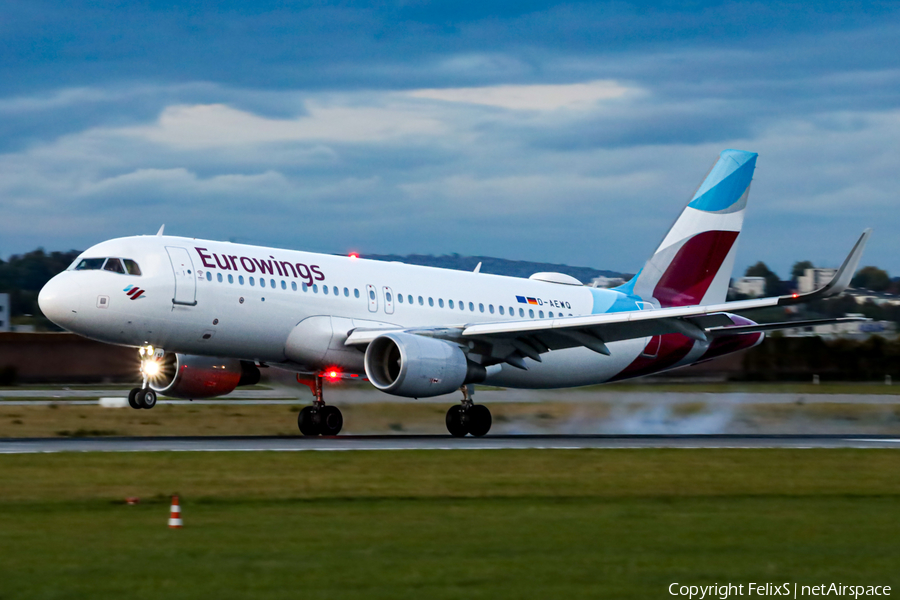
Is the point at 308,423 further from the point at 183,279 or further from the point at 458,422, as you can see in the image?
the point at 183,279

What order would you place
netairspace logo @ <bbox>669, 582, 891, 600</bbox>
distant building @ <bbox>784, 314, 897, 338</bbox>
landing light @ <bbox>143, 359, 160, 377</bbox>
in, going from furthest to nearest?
1. distant building @ <bbox>784, 314, 897, 338</bbox>
2. landing light @ <bbox>143, 359, 160, 377</bbox>
3. netairspace logo @ <bbox>669, 582, 891, 600</bbox>

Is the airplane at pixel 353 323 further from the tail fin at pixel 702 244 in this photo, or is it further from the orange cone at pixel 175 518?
the orange cone at pixel 175 518

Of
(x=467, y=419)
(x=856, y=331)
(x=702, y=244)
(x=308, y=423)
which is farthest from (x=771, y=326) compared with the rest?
(x=856, y=331)

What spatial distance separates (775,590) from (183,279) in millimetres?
17855

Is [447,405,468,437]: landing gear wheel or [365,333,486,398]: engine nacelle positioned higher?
[365,333,486,398]: engine nacelle

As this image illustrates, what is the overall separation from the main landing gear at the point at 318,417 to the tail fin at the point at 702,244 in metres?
10.6

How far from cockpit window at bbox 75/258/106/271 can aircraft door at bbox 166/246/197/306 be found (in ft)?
4.76

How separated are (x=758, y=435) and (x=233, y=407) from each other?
19075mm

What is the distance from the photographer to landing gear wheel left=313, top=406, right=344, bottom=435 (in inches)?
1125

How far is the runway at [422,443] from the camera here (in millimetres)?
22609

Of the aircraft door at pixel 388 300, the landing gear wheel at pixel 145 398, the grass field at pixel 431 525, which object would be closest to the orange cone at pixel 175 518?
the grass field at pixel 431 525

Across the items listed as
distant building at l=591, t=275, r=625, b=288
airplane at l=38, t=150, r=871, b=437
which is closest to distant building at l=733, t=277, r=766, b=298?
distant building at l=591, t=275, r=625, b=288

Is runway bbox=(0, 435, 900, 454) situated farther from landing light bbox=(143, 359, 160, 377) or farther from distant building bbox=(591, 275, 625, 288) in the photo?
distant building bbox=(591, 275, 625, 288)

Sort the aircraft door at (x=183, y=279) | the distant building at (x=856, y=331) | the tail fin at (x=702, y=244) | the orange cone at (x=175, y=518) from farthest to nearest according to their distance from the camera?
the distant building at (x=856, y=331) → the tail fin at (x=702, y=244) → the aircraft door at (x=183, y=279) → the orange cone at (x=175, y=518)
